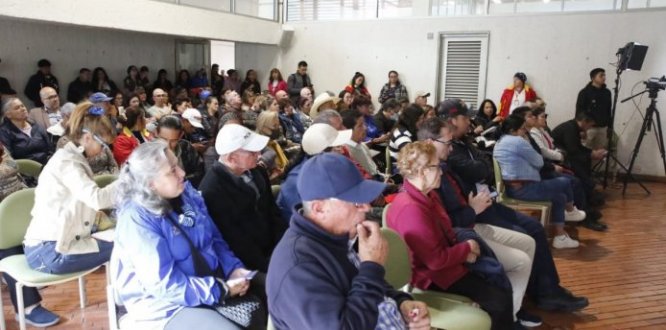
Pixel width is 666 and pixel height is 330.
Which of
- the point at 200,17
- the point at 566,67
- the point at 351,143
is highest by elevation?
the point at 200,17

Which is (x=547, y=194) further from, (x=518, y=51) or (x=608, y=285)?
(x=518, y=51)

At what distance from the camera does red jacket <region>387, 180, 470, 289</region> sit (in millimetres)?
2248

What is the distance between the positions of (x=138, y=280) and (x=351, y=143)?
2338mm

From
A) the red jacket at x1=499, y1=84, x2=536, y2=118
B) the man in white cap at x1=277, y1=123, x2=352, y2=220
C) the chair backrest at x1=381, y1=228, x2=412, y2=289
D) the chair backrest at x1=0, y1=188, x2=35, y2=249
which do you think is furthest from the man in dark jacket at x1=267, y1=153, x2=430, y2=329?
the red jacket at x1=499, y1=84, x2=536, y2=118

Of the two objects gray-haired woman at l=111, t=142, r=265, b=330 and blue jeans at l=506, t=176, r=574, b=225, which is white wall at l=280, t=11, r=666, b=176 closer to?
blue jeans at l=506, t=176, r=574, b=225

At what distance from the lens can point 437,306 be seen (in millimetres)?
2197

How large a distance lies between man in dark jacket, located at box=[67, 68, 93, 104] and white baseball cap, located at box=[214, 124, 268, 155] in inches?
239

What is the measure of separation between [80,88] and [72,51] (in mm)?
859

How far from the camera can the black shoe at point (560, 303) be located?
10.5 ft

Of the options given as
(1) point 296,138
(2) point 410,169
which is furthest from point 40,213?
(1) point 296,138

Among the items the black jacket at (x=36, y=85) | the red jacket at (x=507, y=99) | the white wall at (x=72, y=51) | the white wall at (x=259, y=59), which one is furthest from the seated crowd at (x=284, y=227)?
the white wall at (x=259, y=59)

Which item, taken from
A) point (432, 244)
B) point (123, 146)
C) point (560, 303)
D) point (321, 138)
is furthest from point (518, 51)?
point (432, 244)

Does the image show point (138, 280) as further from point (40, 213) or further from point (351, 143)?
point (351, 143)

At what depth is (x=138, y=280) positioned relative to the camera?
195cm
